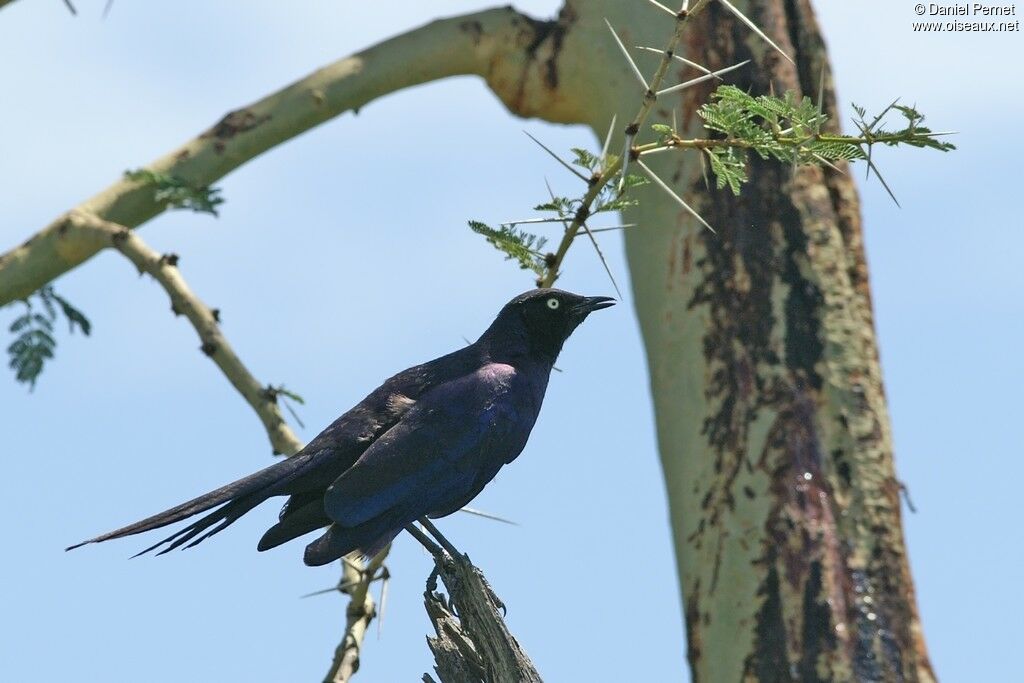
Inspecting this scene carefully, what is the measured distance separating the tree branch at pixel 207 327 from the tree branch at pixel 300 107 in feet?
0.98

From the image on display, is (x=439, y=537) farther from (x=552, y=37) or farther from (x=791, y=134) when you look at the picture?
(x=552, y=37)

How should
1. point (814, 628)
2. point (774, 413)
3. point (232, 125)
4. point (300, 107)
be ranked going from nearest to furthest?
point (814, 628) → point (774, 413) → point (232, 125) → point (300, 107)

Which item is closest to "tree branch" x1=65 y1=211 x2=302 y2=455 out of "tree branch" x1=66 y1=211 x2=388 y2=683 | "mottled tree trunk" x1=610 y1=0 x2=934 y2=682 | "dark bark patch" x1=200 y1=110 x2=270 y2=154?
"tree branch" x1=66 y1=211 x2=388 y2=683

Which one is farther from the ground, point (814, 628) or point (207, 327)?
point (207, 327)

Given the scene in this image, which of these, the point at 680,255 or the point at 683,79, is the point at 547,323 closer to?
the point at 680,255

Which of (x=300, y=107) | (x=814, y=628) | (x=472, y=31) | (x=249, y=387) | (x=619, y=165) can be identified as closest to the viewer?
(x=619, y=165)

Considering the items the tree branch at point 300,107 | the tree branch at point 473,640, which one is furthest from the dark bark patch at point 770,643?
the tree branch at point 300,107

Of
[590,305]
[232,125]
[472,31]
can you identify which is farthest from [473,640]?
[472,31]

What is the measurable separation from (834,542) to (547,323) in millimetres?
1746

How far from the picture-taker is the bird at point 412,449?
5.90 metres

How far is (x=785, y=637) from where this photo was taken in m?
7.09

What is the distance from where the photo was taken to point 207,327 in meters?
6.75

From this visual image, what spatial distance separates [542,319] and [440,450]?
3.09ft

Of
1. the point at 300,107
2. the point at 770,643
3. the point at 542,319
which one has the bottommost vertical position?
the point at 770,643
